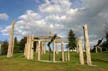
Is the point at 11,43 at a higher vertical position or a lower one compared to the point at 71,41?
lower

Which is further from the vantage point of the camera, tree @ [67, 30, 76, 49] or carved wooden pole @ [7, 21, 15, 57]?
tree @ [67, 30, 76, 49]

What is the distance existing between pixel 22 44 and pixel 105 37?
96.8ft

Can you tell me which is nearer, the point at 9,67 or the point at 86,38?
the point at 9,67

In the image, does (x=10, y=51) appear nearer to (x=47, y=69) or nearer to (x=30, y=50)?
(x=30, y=50)

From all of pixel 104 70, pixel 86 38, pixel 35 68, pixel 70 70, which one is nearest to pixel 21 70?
pixel 35 68

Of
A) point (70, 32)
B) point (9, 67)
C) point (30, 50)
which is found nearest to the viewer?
point (9, 67)

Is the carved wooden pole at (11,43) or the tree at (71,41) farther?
the tree at (71,41)

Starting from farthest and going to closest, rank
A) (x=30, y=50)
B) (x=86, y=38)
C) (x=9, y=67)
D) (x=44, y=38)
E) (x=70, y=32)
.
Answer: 1. (x=70, y=32)
2. (x=44, y=38)
3. (x=30, y=50)
4. (x=86, y=38)
5. (x=9, y=67)

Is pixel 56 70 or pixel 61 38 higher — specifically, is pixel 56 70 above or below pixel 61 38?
below

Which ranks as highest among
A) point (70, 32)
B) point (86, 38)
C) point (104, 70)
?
point (70, 32)

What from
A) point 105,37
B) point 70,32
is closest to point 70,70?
point 105,37

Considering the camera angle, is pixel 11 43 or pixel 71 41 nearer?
pixel 11 43

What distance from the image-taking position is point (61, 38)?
30828 millimetres

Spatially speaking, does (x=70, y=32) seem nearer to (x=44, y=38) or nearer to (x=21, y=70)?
(x=44, y=38)
